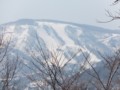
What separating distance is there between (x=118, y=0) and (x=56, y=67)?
5.81 m

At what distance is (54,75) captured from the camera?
17.4 meters

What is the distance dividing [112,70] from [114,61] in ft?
2.42

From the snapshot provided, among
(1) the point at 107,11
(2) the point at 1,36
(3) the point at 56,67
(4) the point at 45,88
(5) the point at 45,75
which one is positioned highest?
(1) the point at 107,11

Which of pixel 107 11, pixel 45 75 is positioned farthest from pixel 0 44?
pixel 107 11

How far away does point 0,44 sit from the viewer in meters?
17.2

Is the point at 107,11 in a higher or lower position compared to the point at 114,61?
higher

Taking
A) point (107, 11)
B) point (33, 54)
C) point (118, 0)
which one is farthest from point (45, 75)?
point (118, 0)

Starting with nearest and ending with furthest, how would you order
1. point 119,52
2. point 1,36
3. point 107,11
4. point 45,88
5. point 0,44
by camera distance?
point 107,11
point 0,44
point 1,36
point 119,52
point 45,88

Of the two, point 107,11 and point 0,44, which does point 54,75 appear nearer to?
point 0,44

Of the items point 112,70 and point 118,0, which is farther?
point 112,70

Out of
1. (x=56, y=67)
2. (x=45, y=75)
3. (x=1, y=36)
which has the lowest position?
(x=45, y=75)

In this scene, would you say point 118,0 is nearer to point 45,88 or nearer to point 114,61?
point 114,61

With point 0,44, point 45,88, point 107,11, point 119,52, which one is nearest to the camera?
point 107,11

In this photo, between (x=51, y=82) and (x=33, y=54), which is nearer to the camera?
(x=51, y=82)
